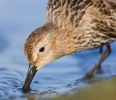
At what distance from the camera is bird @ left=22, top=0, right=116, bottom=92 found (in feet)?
31.3

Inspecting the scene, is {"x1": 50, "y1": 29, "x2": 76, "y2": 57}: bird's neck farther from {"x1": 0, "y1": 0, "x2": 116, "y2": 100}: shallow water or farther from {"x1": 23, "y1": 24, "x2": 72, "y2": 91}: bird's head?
{"x1": 0, "y1": 0, "x2": 116, "y2": 100}: shallow water

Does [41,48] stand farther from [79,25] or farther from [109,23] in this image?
[109,23]

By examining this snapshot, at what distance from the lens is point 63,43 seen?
387 inches

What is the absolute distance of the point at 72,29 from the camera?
9.74m

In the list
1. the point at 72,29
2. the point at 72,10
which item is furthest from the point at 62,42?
the point at 72,10

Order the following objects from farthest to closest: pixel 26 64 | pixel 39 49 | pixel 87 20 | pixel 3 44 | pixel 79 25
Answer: pixel 3 44, pixel 26 64, pixel 79 25, pixel 87 20, pixel 39 49

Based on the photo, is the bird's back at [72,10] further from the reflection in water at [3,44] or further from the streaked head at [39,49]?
the reflection in water at [3,44]

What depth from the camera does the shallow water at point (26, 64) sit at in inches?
375

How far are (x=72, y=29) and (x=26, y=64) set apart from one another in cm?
169

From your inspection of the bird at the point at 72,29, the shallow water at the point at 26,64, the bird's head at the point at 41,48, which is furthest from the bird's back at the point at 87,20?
the shallow water at the point at 26,64

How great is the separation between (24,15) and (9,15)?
378 millimetres

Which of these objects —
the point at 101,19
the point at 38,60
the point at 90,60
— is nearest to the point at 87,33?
the point at 101,19

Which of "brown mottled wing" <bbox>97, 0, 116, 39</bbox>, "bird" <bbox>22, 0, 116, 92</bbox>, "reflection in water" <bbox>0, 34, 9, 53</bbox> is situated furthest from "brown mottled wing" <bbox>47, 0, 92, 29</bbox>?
"reflection in water" <bbox>0, 34, 9, 53</bbox>

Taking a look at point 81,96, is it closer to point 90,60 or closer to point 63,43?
point 63,43
